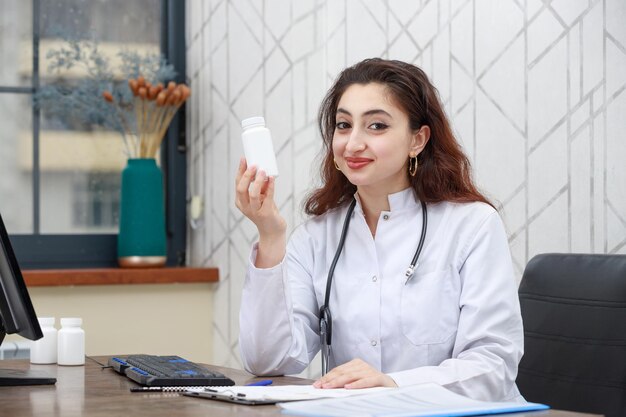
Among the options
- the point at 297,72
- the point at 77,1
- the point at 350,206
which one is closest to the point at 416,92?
the point at 350,206

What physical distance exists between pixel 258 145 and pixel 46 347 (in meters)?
0.73

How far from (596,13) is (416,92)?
460 millimetres

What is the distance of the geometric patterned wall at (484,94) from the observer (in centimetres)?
223

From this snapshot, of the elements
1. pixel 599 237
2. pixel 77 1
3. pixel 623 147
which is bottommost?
pixel 599 237

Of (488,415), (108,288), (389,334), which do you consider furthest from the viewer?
(108,288)

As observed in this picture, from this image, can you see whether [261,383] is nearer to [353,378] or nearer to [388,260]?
[353,378]

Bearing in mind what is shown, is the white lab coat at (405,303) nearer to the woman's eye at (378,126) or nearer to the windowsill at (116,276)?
the woman's eye at (378,126)

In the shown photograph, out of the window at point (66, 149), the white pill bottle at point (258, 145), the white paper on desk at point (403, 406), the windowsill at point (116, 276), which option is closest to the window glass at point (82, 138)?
the window at point (66, 149)

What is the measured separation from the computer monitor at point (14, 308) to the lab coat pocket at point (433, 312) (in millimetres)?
695

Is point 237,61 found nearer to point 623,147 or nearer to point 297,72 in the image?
point 297,72

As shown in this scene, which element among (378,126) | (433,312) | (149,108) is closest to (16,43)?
(149,108)

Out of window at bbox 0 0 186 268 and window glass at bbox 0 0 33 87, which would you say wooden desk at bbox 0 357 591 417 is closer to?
window at bbox 0 0 186 268

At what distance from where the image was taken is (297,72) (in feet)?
10.7

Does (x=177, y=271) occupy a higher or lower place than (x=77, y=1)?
lower
